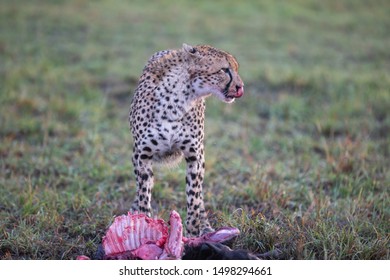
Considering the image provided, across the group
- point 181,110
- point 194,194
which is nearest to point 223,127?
point 194,194

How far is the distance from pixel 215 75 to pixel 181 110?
0.31 m

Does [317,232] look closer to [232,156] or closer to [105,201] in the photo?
[105,201]

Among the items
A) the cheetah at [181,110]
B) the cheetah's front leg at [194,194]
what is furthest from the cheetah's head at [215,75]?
the cheetah's front leg at [194,194]

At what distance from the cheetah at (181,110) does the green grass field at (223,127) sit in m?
0.31

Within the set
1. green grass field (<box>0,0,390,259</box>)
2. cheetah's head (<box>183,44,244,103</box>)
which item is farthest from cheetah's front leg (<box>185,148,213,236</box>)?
cheetah's head (<box>183,44,244,103</box>)

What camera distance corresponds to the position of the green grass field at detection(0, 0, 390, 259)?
4039 millimetres

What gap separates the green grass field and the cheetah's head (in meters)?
0.83

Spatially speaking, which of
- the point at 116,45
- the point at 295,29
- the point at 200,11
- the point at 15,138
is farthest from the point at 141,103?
the point at 200,11

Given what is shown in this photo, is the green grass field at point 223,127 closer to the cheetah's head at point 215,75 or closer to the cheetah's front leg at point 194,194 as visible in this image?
the cheetah's front leg at point 194,194

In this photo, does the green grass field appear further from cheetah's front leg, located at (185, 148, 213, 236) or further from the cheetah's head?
the cheetah's head

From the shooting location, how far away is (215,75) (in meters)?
3.79

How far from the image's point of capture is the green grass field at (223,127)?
4039mm

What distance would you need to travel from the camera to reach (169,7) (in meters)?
11.7

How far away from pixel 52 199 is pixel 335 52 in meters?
6.20
